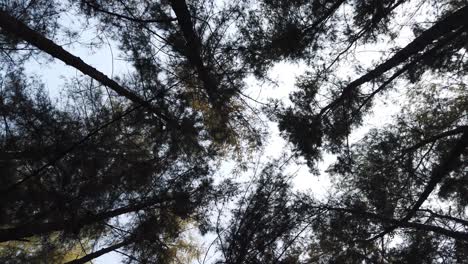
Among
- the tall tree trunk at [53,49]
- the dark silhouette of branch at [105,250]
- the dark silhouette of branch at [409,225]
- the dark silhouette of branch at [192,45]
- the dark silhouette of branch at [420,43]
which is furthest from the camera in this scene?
the dark silhouette of branch at [192,45]

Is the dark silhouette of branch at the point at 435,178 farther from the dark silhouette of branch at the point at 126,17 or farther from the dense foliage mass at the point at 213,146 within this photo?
the dark silhouette of branch at the point at 126,17

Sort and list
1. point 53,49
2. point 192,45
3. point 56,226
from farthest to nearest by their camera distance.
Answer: point 192,45 < point 53,49 < point 56,226

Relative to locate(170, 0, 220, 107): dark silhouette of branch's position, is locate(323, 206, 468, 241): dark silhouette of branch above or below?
below

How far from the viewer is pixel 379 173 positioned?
558 cm

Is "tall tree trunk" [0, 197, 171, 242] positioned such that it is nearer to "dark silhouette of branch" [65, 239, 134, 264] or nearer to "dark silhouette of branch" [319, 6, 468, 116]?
"dark silhouette of branch" [65, 239, 134, 264]

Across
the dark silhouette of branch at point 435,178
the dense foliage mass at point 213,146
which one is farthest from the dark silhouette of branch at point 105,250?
the dark silhouette of branch at point 435,178

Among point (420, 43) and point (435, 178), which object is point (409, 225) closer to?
point (435, 178)

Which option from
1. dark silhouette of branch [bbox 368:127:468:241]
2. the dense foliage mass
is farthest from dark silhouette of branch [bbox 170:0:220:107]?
dark silhouette of branch [bbox 368:127:468:241]

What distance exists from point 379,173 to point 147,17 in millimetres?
3638

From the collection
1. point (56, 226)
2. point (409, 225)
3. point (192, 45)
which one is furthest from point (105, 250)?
point (409, 225)

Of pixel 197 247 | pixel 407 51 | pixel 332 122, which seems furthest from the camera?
pixel 197 247

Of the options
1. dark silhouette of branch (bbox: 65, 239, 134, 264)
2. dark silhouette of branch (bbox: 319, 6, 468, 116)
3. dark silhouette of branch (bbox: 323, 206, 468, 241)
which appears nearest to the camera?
dark silhouette of branch (bbox: 319, 6, 468, 116)

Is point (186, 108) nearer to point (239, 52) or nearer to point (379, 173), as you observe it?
point (239, 52)

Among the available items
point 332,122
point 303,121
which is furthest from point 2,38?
point 332,122
